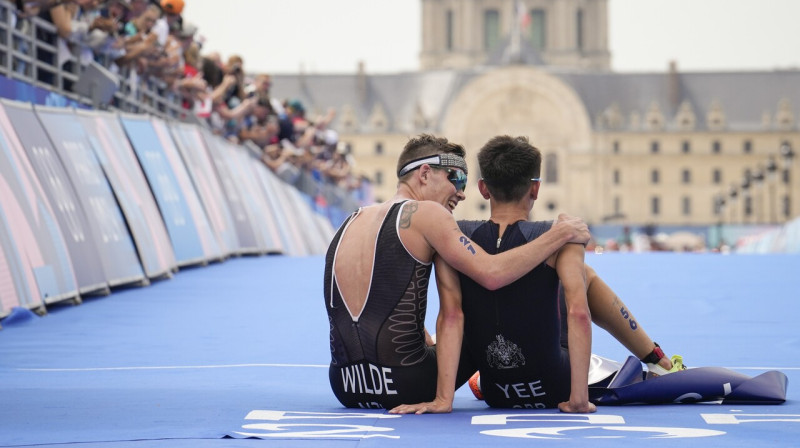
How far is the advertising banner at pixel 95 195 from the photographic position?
40.6 feet

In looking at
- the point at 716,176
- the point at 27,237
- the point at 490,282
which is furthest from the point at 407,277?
the point at 716,176

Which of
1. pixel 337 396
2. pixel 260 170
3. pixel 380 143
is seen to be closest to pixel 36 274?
pixel 337 396

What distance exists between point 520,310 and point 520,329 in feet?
0.26

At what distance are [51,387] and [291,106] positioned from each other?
89.6 ft

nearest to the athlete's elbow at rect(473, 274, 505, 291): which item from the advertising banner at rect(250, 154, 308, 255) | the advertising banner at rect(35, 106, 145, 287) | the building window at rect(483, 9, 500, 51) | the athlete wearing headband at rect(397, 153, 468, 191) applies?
the athlete wearing headband at rect(397, 153, 468, 191)

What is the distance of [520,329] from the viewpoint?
243 inches

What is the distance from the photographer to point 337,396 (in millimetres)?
6379

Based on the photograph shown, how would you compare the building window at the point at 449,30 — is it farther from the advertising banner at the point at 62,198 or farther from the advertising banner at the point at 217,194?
the advertising banner at the point at 62,198

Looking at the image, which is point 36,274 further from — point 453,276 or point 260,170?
point 260,170

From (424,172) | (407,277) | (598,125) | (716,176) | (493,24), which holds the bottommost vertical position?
(716,176)

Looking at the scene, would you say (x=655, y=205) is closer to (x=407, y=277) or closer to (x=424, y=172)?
(x=424, y=172)

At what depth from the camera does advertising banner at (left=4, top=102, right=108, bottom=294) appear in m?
11.4

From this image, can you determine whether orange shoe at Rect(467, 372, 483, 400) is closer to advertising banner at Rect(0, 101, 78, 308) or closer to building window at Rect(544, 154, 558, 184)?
advertising banner at Rect(0, 101, 78, 308)

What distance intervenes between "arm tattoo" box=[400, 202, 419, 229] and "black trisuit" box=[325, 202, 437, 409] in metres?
0.02
